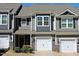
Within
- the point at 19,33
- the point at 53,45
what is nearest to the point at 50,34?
the point at 53,45

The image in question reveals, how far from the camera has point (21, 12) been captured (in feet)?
129

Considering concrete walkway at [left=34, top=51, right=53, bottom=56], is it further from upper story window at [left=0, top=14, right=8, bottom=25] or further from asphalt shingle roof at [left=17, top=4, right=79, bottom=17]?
upper story window at [left=0, top=14, right=8, bottom=25]

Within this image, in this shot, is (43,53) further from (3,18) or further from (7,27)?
(3,18)

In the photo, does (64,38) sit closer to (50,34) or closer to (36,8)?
(50,34)

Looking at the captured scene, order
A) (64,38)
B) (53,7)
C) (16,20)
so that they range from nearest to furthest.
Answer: (64,38)
(16,20)
(53,7)

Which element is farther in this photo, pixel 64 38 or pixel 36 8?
pixel 36 8

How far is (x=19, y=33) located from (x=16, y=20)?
2492 millimetres

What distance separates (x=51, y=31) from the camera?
36.6 meters

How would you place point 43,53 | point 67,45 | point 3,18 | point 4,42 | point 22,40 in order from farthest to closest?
point 22,40 < point 3,18 < point 4,42 < point 67,45 < point 43,53

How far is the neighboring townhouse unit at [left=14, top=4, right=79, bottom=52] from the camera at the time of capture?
1405 inches

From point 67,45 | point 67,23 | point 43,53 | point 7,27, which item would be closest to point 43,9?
point 67,23

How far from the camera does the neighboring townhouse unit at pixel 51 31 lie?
35.7 metres

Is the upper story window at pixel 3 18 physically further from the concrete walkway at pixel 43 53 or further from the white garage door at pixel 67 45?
the white garage door at pixel 67 45

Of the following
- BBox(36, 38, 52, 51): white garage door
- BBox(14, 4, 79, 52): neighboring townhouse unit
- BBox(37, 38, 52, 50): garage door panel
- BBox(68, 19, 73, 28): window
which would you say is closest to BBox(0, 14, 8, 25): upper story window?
BBox(14, 4, 79, 52): neighboring townhouse unit
